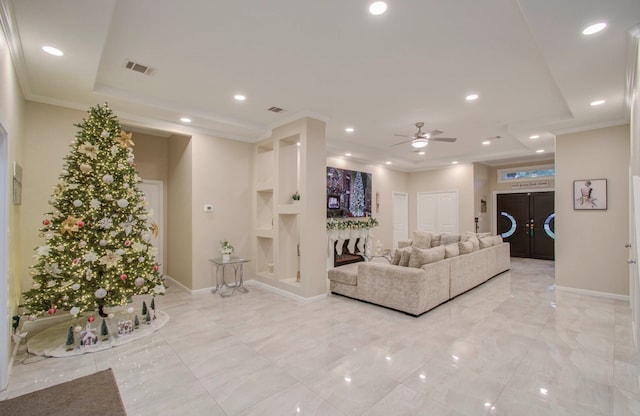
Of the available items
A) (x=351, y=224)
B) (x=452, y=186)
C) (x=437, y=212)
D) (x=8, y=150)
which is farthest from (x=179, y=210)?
(x=452, y=186)

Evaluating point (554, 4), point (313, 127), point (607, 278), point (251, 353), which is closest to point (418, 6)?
point (554, 4)

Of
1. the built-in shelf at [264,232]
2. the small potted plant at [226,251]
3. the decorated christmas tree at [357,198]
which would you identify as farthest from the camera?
the decorated christmas tree at [357,198]

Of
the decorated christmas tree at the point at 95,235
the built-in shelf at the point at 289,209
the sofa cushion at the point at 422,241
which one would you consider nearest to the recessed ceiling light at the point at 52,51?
the decorated christmas tree at the point at 95,235

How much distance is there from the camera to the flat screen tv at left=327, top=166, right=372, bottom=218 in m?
7.49

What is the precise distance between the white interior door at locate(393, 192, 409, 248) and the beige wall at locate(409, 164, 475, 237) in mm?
132

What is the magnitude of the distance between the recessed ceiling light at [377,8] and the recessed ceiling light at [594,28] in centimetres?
168

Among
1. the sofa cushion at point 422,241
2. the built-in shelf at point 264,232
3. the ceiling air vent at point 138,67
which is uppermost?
the ceiling air vent at point 138,67

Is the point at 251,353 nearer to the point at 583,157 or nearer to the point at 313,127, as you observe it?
the point at 313,127

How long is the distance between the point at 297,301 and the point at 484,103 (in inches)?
163

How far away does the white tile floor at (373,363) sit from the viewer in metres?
2.20

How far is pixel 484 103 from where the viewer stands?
14.6 feet

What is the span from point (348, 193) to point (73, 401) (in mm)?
6467

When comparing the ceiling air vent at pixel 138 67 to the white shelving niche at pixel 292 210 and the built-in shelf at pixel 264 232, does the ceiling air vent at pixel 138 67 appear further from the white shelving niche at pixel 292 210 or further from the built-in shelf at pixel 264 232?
the built-in shelf at pixel 264 232

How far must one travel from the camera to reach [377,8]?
7.62ft
